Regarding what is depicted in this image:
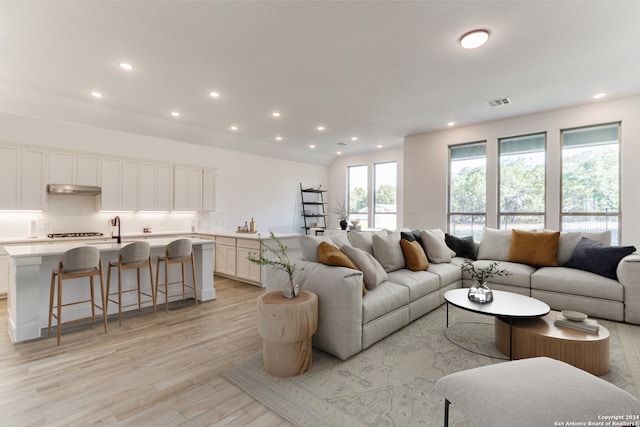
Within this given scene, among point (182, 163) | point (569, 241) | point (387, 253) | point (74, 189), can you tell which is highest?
point (182, 163)

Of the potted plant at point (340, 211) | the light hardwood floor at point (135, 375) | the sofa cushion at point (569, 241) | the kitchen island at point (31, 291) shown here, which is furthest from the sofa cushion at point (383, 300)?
the potted plant at point (340, 211)

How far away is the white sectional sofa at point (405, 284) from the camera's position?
254cm

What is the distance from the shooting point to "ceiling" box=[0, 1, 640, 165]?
259 centimetres

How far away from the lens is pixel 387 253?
12.0ft

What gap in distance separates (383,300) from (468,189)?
4234 millimetres

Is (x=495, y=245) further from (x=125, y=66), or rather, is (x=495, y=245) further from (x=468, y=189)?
(x=125, y=66)

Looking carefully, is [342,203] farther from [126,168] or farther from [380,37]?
[380,37]

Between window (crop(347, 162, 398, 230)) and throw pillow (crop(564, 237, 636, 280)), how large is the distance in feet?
15.2

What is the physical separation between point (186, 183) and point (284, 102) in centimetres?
304

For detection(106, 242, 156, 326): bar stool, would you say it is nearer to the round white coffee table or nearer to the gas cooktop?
the gas cooktop

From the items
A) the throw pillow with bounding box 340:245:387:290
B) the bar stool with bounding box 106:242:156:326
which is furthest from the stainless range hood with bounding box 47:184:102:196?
the throw pillow with bounding box 340:245:387:290

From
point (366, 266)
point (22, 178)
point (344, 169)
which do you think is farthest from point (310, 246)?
point (344, 169)

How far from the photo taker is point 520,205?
5531 mm

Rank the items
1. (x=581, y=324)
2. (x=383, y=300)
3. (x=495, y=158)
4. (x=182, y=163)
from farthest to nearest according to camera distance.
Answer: (x=182, y=163) < (x=495, y=158) < (x=383, y=300) < (x=581, y=324)
